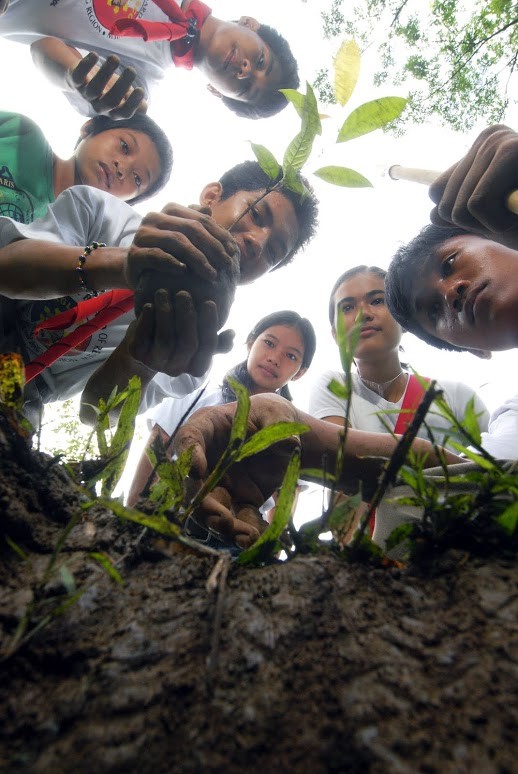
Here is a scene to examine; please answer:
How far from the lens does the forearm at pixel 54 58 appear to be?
2505 millimetres

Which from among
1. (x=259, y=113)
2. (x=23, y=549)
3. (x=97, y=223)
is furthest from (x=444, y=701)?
(x=259, y=113)

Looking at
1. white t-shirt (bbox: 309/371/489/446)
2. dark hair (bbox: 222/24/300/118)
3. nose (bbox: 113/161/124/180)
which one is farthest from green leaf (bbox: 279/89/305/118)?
dark hair (bbox: 222/24/300/118)

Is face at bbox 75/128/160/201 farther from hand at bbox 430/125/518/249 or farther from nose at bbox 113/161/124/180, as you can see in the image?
hand at bbox 430/125/518/249

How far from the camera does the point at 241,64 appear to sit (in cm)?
330

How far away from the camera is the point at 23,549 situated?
557 millimetres

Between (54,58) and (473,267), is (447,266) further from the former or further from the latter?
(54,58)

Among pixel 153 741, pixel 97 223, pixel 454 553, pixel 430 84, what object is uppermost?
pixel 430 84

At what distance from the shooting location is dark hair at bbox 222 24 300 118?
3.53 metres

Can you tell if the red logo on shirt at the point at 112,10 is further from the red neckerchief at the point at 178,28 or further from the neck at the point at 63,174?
the neck at the point at 63,174

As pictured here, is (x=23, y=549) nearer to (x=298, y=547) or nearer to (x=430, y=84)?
(x=298, y=547)

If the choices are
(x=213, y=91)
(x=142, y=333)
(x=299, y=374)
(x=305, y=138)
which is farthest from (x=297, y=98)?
(x=213, y=91)

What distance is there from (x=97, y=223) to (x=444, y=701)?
1.95m

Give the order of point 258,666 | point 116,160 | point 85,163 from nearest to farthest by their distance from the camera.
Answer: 1. point 258,666
2. point 85,163
3. point 116,160

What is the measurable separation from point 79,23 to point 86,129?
840 mm
